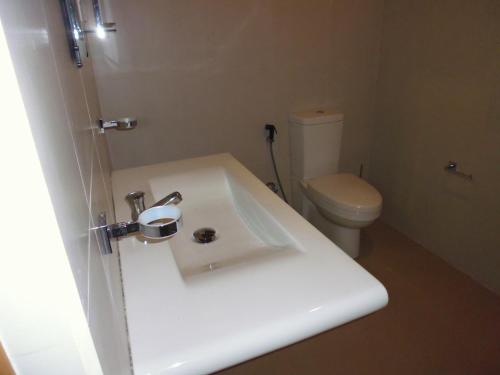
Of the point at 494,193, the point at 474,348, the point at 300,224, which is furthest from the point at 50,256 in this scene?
the point at 494,193

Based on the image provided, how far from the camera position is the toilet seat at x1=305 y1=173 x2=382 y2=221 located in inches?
70.0

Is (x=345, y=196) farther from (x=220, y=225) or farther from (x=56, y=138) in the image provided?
(x=56, y=138)

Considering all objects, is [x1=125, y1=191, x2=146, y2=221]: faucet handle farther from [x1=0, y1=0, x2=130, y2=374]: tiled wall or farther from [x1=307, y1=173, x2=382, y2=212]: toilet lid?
[x1=307, y1=173, x2=382, y2=212]: toilet lid

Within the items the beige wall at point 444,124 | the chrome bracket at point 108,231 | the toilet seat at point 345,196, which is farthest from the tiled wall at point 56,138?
the beige wall at point 444,124

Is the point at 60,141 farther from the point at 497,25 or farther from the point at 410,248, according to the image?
the point at 410,248

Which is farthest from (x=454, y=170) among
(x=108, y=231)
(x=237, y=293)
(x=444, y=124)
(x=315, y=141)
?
(x=108, y=231)

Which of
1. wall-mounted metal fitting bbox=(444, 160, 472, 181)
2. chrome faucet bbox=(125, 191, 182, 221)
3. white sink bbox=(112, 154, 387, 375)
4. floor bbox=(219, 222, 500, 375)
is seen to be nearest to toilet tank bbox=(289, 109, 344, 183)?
wall-mounted metal fitting bbox=(444, 160, 472, 181)

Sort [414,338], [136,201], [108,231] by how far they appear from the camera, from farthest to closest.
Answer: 1. [414,338]
2. [136,201]
3. [108,231]

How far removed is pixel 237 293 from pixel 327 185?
1.41 metres

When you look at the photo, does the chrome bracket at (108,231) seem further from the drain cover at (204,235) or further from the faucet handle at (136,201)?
the drain cover at (204,235)

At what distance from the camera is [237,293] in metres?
0.67

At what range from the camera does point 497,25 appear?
1.53 m

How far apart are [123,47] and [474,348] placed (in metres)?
2.11

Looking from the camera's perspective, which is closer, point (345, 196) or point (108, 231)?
point (108, 231)
